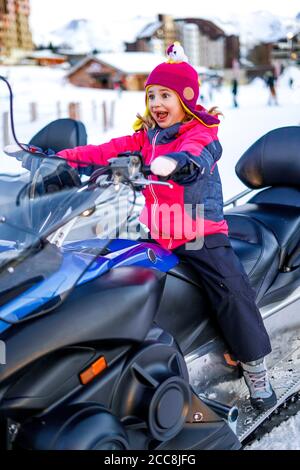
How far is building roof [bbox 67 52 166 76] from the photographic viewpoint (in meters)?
47.8

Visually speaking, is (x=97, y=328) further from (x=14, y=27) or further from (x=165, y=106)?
(x=14, y=27)

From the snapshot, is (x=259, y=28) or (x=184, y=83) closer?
(x=184, y=83)

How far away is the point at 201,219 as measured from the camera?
2.37m

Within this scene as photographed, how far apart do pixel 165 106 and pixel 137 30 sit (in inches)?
2960

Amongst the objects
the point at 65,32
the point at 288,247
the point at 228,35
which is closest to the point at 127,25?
the point at 65,32

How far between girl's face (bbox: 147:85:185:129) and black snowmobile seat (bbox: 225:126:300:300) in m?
0.65

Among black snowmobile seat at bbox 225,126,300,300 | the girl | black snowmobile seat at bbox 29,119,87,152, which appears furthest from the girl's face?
black snowmobile seat at bbox 29,119,87,152

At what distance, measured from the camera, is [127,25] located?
115812 millimetres

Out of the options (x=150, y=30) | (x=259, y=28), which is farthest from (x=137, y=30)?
(x=259, y=28)

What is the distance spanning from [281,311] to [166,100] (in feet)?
3.60

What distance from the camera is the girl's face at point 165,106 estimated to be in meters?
2.41

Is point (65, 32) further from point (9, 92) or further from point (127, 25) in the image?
point (9, 92)
